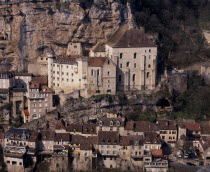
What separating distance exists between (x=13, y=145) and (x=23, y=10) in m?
23.1

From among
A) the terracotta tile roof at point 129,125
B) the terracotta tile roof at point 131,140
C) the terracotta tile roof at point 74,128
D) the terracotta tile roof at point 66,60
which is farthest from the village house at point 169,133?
the terracotta tile roof at point 66,60

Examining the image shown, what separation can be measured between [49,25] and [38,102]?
43.6 ft

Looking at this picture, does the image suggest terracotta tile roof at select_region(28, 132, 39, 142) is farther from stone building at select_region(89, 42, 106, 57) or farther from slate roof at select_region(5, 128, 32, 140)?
stone building at select_region(89, 42, 106, 57)

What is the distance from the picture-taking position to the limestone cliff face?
87750mm

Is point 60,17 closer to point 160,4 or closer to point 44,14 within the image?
point 44,14

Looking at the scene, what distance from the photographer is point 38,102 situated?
8250 centimetres

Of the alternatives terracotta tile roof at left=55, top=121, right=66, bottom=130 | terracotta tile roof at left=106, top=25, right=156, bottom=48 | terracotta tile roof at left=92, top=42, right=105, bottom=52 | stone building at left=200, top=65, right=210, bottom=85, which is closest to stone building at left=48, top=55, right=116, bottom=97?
terracotta tile roof at left=106, top=25, right=156, bottom=48

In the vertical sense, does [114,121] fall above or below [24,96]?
below

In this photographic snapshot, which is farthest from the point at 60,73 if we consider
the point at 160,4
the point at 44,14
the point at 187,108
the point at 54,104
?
the point at 160,4

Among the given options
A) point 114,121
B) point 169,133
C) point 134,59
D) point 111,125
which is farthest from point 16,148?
point 134,59

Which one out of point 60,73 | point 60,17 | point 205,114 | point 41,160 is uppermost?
point 60,17

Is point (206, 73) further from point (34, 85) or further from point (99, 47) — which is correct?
point (34, 85)

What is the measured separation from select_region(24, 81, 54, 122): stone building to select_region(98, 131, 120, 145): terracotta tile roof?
1029 centimetres

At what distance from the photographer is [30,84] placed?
8281 cm
